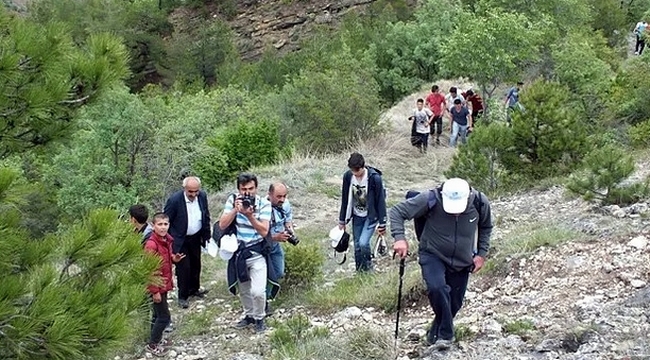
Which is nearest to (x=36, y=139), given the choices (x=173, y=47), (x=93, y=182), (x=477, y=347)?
(x=477, y=347)

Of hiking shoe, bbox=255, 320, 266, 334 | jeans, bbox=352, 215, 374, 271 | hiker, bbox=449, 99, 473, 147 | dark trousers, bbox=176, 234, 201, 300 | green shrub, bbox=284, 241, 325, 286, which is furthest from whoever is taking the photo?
hiker, bbox=449, 99, 473, 147

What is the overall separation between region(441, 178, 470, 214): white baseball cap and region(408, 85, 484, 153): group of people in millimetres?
11001

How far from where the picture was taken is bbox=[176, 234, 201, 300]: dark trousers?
8.58m

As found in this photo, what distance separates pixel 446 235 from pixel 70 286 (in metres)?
2.70

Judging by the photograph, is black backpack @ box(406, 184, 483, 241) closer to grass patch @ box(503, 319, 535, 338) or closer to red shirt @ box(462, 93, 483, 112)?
grass patch @ box(503, 319, 535, 338)

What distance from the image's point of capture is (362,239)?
348 inches

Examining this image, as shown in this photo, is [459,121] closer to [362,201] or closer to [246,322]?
[362,201]

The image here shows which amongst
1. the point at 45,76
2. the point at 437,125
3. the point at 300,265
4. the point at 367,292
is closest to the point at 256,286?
the point at 367,292

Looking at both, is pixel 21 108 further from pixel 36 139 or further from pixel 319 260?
pixel 319 260

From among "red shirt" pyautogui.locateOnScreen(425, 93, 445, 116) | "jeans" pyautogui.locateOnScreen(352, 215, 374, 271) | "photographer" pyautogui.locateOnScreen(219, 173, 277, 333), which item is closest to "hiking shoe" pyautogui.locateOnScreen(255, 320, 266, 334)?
"photographer" pyautogui.locateOnScreen(219, 173, 277, 333)

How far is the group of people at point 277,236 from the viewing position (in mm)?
5965

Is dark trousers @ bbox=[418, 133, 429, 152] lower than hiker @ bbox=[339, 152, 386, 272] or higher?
lower

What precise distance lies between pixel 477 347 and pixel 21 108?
3.68m

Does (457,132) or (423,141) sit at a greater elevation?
(457,132)
